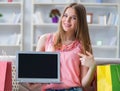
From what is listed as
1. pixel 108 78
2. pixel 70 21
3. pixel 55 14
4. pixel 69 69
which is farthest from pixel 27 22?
pixel 108 78

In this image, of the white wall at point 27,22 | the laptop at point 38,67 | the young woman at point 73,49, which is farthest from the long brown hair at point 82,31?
the white wall at point 27,22

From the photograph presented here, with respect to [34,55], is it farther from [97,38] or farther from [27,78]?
[97,38]

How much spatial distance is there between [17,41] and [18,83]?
3.64 meters

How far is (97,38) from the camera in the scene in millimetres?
5258

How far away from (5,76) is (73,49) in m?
0.40

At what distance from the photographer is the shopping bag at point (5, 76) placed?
54.3 inches

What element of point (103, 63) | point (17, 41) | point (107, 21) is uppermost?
point (107, 21)

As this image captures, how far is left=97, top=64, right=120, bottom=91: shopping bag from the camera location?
4.49 feet

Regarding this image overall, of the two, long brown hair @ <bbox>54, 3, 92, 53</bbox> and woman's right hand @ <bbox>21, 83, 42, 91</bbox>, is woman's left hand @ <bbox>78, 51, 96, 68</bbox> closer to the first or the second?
long brown hair @ <bbox>54, 3, 92, 53</bbox>

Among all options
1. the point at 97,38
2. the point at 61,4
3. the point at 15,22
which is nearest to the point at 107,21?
the point at 97,38

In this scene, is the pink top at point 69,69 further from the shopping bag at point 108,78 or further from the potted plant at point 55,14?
the potted plant at point 55,14

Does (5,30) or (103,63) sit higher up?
(5,30)

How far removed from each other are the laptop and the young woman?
7cm

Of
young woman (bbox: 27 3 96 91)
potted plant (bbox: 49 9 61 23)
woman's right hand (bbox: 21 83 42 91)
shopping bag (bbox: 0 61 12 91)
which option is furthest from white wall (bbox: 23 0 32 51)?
shopping bag (bbox: 0 61 12 91)
